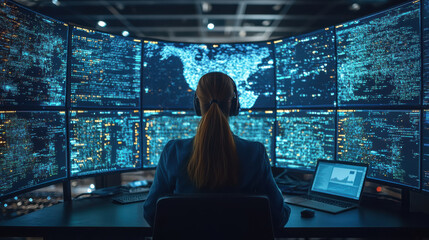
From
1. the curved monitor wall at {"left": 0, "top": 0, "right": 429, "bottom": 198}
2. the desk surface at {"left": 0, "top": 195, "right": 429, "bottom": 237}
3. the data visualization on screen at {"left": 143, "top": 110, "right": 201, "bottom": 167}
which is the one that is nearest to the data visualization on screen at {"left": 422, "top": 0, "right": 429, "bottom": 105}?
the curved monitor wall at {"left": 0, "top": 0, "right": 429, "bottom": 198}

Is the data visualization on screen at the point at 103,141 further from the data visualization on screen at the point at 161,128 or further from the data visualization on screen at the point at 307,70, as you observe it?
the data visualization on screen at the point at 307,70

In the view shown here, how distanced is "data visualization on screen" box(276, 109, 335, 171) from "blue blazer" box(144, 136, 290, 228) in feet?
2.49

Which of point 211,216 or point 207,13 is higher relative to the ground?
point 207,13

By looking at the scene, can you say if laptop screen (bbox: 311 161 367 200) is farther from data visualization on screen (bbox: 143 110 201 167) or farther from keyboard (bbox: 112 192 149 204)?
keyboard (bbox: 112 192 149 204)

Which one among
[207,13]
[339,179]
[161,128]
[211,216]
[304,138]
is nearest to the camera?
[211,216]

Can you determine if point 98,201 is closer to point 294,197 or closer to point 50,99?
point 50,99

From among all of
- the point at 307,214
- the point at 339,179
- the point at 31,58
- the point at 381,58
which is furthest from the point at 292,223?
the point at 31,58

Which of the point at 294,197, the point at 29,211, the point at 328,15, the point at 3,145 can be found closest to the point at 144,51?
the point at 3,145

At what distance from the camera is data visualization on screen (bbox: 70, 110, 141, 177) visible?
5.59ft

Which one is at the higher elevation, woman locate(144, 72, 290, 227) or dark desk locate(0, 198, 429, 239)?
woman locate(144, 72, 290, 227)

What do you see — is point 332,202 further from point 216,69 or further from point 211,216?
point 216,69

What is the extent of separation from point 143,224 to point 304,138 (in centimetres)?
117

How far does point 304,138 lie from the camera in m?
1.93

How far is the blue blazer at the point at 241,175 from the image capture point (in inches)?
44.2
